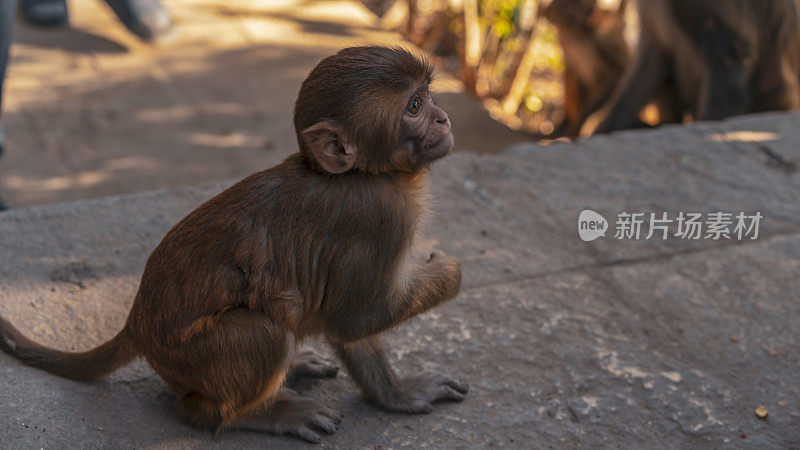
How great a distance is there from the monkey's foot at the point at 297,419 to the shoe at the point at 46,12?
6.09 metres

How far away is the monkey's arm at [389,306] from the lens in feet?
7.75

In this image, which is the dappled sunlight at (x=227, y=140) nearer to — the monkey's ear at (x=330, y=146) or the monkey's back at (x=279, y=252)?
the monkey's back at (x=279, y=252)

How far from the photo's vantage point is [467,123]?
738 centimetres

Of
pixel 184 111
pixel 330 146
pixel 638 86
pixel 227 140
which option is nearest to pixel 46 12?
pixel 184 111

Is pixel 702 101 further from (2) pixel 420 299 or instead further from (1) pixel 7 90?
(1) pixel 7 90

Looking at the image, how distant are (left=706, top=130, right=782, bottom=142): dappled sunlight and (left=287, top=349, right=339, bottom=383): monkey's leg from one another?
2750 mm

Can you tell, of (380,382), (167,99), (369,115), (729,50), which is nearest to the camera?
(369,115)

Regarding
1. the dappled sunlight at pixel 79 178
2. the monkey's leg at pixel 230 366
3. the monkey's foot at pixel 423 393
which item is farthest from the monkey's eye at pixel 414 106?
the dappled sunlight at pixel 79 178

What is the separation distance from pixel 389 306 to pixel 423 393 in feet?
1.69

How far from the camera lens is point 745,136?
4.77 metres

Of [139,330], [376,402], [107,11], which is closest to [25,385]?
[139,330]

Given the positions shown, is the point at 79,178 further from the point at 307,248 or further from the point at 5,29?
the point at 307,248

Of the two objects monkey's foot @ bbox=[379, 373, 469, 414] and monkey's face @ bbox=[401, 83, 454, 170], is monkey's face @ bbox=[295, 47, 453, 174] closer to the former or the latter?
monkey's face @ bbox=[401, 83, 454, 170]

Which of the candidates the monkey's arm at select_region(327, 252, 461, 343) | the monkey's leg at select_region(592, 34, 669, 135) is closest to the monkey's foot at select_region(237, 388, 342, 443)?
the monkey's arm at select_region(327, 252, 461, 343)
